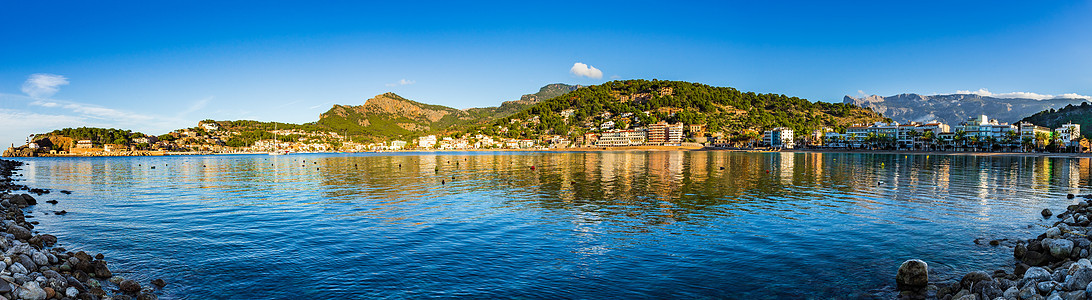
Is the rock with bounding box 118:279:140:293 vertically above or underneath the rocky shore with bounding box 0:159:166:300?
underneath

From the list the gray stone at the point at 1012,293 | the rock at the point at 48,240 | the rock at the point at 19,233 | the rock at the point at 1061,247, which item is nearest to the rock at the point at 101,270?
the rock at the point at 19,233

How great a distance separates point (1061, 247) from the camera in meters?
12.9

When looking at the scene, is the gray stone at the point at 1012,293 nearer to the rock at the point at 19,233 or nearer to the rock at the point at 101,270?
the rock at the point at 101,270

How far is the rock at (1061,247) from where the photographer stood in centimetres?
1281

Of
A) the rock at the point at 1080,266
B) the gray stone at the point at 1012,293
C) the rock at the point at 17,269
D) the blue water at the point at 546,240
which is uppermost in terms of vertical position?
the rock at the point at 1080,266

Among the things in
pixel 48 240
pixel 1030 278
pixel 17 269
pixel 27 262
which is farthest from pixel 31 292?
pixel 1030 278

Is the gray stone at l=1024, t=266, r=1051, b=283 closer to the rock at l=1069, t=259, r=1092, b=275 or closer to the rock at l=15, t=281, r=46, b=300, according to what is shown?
the rock at l=1069, t=259, r=1092, b=275

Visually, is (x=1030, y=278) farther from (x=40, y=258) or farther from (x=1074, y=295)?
(x=40, y=258)

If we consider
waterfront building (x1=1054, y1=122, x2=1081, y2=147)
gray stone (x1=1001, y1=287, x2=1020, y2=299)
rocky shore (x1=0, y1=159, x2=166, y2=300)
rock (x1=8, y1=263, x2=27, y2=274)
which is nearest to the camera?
gray stone (x1=1001, y1=287, x2=1020, y2=299)

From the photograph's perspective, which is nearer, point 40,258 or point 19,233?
point 40,258

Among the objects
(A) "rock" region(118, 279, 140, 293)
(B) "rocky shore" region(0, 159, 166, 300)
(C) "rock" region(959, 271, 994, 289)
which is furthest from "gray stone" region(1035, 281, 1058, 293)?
(A) "rock" region(118, 279, 140, 293)

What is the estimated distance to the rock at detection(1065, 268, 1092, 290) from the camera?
8.64m

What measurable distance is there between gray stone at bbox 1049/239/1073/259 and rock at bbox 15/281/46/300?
22.1m

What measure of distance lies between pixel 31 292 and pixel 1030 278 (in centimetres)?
1848
